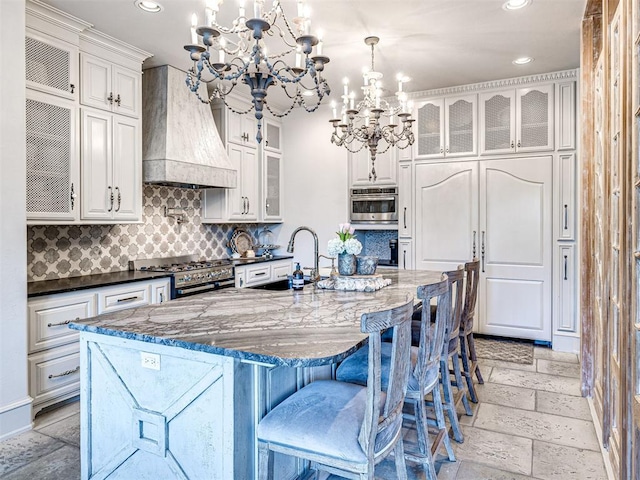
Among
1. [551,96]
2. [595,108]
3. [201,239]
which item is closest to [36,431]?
[201,239]

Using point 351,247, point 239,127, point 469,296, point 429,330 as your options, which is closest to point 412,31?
point 351,247

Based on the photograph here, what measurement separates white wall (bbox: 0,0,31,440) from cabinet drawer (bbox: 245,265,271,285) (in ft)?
7.94

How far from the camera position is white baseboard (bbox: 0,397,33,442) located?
2.60 meters

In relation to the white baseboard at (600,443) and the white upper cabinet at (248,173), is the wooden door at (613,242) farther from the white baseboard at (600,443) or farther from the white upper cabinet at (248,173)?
the white upper cabinet at (248,173)

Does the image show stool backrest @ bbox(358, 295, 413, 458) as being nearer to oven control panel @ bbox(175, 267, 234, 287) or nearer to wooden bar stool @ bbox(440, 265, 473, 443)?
wooden bar stool @ bbox(440, 265, 473, 443)

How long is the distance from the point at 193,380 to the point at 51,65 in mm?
2704

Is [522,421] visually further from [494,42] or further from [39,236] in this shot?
[39,236]

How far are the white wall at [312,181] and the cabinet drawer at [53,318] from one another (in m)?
2.94

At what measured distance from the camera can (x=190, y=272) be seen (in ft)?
13.3

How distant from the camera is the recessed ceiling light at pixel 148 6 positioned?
9.73 ft

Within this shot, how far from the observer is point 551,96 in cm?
446

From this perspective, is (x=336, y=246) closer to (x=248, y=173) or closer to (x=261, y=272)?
(x=261, y=272)

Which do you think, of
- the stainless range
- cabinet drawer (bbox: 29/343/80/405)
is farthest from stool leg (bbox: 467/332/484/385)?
cabinet drawer (bbox: 29/343/80/405)

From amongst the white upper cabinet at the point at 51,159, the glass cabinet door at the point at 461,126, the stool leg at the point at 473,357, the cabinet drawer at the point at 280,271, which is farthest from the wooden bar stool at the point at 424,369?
the cabinet drawer at the point at 280,271
